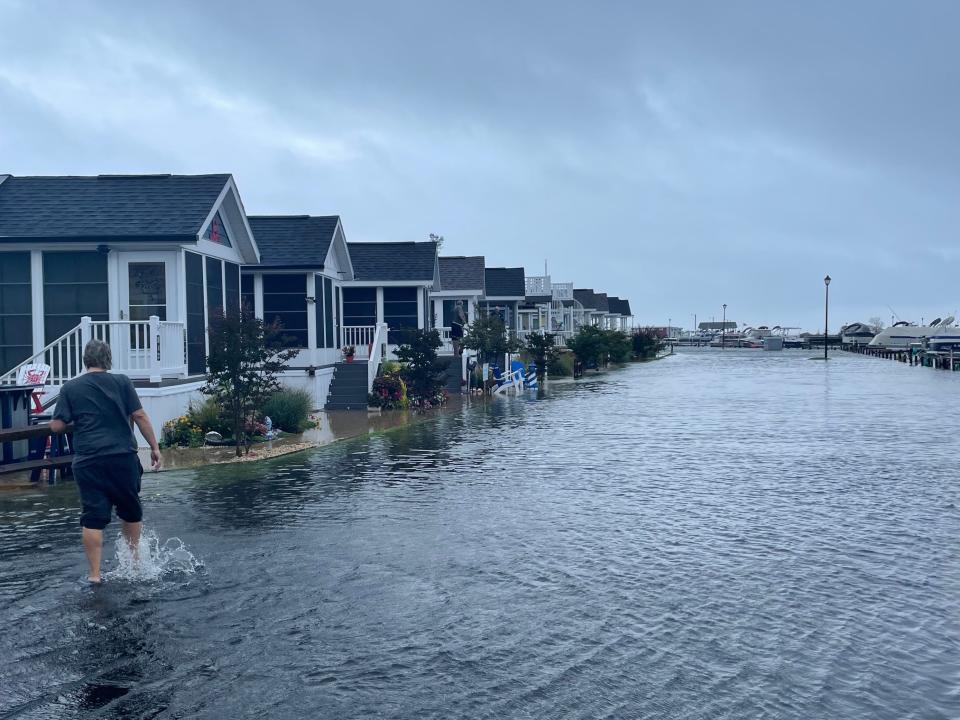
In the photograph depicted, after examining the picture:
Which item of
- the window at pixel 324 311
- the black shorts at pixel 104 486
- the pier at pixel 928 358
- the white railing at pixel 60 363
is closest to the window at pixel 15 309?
the white railing at pixel 60 363

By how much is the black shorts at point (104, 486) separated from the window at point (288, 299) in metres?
21.0

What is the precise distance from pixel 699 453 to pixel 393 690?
12754 mm

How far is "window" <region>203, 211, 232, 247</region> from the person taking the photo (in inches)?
909

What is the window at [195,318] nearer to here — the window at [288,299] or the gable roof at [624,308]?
the window at [288,299]

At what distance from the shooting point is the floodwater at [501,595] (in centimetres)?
607

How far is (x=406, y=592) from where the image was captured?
8.30 m

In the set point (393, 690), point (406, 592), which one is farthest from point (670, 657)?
point (406, 592)

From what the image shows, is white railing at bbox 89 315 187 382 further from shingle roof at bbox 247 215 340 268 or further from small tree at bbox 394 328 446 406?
small tree at bbox 394 328 446 406

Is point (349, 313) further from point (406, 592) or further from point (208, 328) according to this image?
point (406, 592)

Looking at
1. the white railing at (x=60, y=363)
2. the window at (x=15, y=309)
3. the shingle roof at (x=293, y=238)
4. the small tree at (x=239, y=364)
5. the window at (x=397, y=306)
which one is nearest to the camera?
the small tree at (x=239, y=364)

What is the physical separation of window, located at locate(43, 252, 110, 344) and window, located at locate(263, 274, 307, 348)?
28.5 feet

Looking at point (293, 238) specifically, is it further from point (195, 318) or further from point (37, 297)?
point (37, 297)

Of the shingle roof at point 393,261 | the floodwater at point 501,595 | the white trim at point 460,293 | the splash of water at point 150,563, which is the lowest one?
the floodwater at point 501,595

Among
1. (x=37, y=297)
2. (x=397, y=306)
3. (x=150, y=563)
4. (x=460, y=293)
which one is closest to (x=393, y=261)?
(x=397, y=306)
